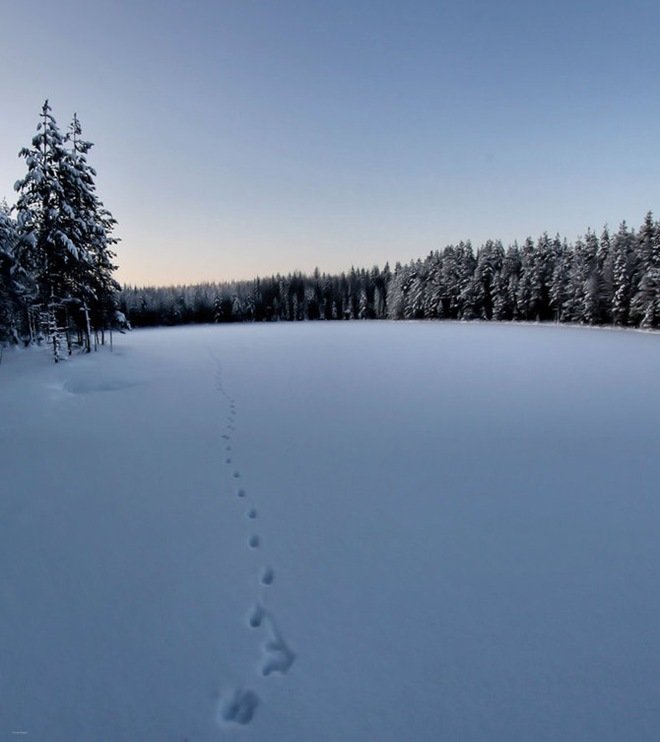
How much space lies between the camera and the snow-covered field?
281 cm

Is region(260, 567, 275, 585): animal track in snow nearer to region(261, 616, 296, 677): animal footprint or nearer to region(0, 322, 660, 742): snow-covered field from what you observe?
region(0, 322, 660, 742): snow-covered field

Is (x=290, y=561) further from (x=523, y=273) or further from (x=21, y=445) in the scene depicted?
(x=523, y=273)

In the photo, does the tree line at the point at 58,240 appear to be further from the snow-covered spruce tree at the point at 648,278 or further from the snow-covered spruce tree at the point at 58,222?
the snow-covered spruce tree at the point at 648,278

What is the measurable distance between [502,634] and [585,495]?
3.58 metres

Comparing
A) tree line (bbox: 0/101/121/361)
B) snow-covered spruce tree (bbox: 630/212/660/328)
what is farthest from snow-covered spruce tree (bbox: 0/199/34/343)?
snow-covered spruce tree (bbox: 630/212/660/328)

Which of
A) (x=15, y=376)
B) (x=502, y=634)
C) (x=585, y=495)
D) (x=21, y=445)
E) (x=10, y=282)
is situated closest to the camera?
(x=502, y=634)

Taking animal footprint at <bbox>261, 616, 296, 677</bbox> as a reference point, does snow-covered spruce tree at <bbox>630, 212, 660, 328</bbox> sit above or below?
above

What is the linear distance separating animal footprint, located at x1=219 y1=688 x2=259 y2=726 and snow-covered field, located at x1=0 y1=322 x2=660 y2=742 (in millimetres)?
15

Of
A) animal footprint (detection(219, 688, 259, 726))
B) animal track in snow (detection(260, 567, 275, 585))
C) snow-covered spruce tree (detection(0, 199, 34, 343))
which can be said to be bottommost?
animal footprint (detection(219, 688, 259, 726))

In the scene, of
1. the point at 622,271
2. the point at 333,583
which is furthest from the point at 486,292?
the point at 333,583

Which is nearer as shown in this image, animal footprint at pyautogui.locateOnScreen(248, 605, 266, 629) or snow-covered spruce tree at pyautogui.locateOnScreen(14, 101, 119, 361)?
animal footprint at pyautogui.locateOnScreen(248, 605, 266, 629)

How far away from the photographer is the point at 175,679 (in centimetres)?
304

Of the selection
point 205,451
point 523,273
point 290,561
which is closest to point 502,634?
point 290,561

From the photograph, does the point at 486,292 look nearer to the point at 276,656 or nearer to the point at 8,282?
the point at 8,282
